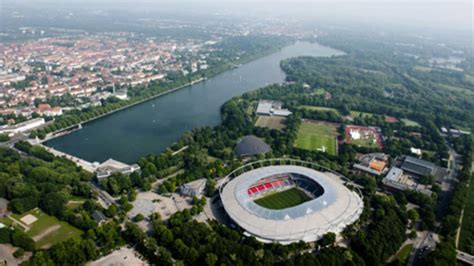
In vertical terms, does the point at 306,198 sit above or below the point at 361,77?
below

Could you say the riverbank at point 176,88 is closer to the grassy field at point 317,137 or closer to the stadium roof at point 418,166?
the grassy field at point 317,137

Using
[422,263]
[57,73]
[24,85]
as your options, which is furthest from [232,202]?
[57,73]

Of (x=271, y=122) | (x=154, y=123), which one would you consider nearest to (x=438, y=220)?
(x=271, y=122)

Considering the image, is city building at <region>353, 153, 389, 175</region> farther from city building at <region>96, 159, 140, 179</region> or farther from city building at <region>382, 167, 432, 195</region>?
city building at <region>96, 159, 140, 179</region>

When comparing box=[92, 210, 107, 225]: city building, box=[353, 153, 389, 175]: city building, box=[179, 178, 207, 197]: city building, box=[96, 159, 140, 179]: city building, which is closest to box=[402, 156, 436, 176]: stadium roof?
box=[353, 153, 389, 175]: city building

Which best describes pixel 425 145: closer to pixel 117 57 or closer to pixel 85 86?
pixel 85 86

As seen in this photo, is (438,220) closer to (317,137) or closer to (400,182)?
(400,182)
